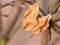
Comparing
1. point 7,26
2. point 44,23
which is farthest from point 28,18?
point 7,26

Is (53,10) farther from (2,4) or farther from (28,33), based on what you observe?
(2,4)

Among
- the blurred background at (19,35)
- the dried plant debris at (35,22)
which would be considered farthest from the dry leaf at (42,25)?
the blurred background at (19,35)

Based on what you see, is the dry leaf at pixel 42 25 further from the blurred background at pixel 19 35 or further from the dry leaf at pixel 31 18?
the blurred background at pixel 19 35

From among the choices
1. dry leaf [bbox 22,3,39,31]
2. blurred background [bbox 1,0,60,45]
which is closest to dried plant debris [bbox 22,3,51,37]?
dry leaf [bbox 22,3,39,31]

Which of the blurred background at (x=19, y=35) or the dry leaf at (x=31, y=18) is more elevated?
the dry leaf at (x=31, y=18)

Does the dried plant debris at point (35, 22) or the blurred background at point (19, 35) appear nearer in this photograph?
the dried plant debris at point (35, 22)

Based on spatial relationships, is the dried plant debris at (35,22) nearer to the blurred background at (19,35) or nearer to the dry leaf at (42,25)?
the dry leaf at (42,25)

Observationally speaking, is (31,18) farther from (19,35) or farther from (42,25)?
(19,35)

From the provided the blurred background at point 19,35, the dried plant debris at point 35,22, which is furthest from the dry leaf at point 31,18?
the blurred background at point 19,35

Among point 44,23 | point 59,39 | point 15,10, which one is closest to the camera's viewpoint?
point 44,23
